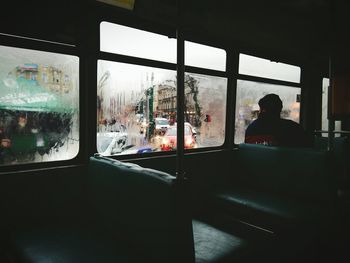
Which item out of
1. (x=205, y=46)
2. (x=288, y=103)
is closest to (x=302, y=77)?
(x=288, y=103)

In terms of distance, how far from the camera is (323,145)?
15.0 feet

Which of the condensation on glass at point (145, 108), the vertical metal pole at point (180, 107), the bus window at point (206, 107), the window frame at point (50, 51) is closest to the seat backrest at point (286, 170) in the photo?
the bus window at point (206, 107)

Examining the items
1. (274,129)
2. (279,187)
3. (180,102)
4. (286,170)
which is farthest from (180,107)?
(274,129)

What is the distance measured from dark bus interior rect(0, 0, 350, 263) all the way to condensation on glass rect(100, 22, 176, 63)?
56 millimetres

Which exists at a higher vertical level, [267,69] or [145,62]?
[267,69]

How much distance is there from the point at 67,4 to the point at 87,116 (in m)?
0.95

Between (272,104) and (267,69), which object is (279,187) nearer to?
(272,104)

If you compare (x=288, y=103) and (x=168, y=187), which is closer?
(x=168, y=187)

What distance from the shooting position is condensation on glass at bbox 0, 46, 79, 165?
2.24 metres

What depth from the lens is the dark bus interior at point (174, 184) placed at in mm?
1754

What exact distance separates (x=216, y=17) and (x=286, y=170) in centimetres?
170

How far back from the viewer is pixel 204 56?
353 centimetres

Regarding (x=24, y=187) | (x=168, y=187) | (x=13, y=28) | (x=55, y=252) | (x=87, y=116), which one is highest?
(x=13, y=28)

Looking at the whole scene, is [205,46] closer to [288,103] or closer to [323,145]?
[288,103]
